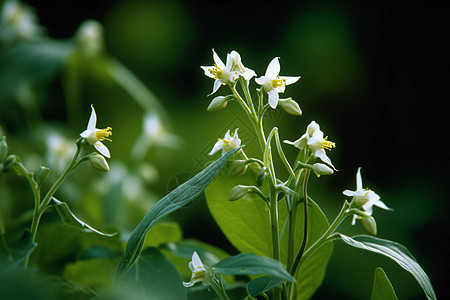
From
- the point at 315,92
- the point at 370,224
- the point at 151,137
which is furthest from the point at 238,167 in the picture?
the point at 315,92

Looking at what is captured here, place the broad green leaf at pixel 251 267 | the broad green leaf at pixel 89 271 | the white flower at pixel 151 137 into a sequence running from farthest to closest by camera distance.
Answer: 1. the white flower at pixel 151 137
2. the broad green leaf at pixel 89 271
3. the broad green leaf at pixel 251 267

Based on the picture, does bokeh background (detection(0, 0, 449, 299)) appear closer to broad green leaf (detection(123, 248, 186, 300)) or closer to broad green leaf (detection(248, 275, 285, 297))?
broad green leaf (detection(123, 248, 186, 300))

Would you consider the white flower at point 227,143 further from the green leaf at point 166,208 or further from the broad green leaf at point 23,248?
the broad green leaf at point 23,248

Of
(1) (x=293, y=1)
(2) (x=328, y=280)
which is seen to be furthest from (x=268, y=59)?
(2) (x=328, y=280)

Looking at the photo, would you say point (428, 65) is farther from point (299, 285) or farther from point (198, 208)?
point (299, 285)

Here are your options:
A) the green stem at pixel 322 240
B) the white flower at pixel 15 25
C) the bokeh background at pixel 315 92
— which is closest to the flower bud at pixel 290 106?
the green stem at pixel 322 240

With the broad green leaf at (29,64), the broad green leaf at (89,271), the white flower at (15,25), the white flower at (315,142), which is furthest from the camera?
the white flower at (15,25)
